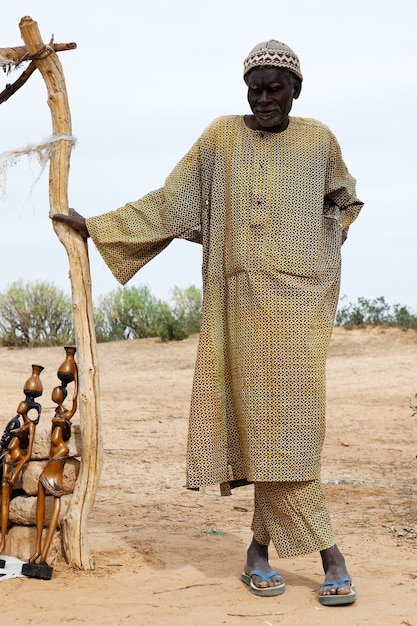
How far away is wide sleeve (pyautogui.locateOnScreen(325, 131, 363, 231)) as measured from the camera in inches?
181

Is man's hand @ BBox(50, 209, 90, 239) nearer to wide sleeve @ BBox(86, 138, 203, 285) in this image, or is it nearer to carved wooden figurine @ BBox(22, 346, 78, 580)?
wide sleeve @ BBox(86, 138, 203, 285)

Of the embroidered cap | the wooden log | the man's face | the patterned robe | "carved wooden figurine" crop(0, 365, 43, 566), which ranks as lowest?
"carved wooden figurine" crop(0, 365, 43, 566)

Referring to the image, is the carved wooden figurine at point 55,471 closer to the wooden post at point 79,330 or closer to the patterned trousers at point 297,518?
the wooden post at point 79,330

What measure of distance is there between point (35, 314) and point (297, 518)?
1276 cm

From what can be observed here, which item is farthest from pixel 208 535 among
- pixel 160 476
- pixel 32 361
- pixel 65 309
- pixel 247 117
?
pixel 65 309

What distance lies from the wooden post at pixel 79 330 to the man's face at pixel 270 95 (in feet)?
3.27

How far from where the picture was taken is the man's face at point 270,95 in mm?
4258

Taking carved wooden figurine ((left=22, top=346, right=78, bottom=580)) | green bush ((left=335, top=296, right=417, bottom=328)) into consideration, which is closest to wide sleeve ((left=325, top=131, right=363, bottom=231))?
carved wooden figurine ((left=22, top=346, right=78, bottom=580))

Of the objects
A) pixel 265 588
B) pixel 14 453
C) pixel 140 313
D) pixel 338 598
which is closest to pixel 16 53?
pixel 14 453

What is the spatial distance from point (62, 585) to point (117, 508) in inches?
70.8

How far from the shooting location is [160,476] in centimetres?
746

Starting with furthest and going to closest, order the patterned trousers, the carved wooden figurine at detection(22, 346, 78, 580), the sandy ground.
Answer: the carved wooden figurine at detection(22, 346, 78, 580) < the patterned trousers < the sandy ground

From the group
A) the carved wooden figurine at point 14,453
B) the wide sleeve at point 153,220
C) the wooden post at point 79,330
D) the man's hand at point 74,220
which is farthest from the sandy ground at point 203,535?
the man's hand at point 74,220

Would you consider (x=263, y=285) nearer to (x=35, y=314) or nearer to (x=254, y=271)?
(x=254, y=271)
